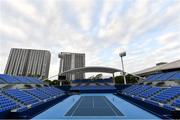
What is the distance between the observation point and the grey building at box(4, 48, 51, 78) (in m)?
116

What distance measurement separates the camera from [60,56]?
152 ft

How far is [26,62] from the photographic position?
4747 inches

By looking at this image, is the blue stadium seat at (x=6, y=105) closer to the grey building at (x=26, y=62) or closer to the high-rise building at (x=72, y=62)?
the grey building at (x=26, y=62)

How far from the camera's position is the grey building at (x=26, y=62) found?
116m

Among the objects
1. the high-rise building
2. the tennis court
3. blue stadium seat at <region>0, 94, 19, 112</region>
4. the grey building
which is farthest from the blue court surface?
the high-rise building

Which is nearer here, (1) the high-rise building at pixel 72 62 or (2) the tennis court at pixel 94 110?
(2) the tennis court at pixel 94 110

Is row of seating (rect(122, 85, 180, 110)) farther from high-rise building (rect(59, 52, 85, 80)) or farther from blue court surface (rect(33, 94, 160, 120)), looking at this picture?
high-rise building (rect(59, 52, 85, 80))

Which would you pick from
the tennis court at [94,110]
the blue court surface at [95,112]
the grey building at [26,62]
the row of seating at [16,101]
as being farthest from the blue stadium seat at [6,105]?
the grey building at [26,62]

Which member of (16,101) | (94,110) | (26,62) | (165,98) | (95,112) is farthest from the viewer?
(26,62)

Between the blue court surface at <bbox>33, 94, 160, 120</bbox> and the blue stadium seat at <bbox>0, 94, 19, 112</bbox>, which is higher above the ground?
the blue stadium seat at <bbox>0, 94, 19, 112</bbox>

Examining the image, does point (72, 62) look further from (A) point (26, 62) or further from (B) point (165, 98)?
(B) point (165, 98)

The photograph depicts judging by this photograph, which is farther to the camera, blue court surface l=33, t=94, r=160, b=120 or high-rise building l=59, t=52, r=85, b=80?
high-rise building l=59, t=52, r=85, b=80

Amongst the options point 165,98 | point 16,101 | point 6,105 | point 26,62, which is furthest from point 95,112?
point 26,62

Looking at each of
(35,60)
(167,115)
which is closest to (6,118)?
(167,115)
